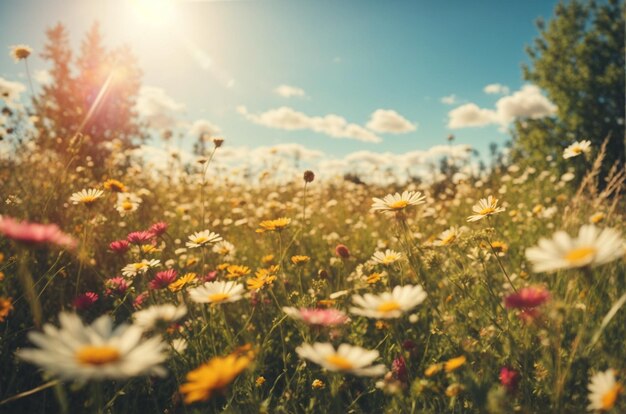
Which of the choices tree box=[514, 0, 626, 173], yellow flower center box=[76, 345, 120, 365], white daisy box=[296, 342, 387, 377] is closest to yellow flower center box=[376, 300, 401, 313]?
white daisy box=[296, 342, 387, 377]

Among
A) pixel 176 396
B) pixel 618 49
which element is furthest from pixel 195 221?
pixel 618 49

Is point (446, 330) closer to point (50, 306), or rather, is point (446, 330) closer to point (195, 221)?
point (50, 306)

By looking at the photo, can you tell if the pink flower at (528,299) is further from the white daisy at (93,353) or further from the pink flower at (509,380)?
the white daisy at (93,353)

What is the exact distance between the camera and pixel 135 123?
17.8m

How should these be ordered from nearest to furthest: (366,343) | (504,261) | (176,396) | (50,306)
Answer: (176,396) < (366,343) < (50,306) < (504,261)

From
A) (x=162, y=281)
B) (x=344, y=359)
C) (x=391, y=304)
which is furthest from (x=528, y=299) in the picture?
(x=162, y=281)

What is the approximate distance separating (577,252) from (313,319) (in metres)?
0.69

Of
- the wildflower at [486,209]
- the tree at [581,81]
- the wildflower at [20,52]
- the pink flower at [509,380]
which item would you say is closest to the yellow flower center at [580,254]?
the pink flower at [509,380]

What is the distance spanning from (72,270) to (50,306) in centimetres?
37

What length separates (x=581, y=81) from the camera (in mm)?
13695

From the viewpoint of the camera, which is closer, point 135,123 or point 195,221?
point 195,221

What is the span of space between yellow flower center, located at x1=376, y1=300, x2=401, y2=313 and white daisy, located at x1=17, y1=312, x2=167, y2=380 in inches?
22.4

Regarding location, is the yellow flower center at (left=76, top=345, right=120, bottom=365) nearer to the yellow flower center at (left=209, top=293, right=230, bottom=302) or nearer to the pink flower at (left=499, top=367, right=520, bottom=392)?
the yellow flower center at (left=209, top=293, right=230, bottom=302)

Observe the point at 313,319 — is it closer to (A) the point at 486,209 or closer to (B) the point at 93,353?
(B) the point at 93,353
